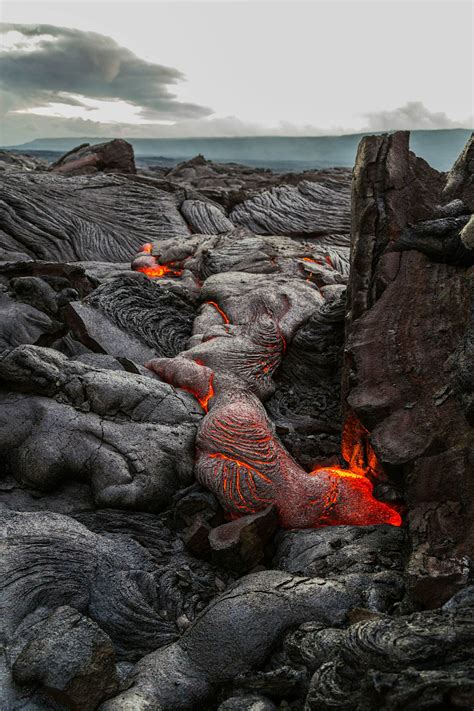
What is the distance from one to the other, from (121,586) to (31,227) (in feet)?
23.6

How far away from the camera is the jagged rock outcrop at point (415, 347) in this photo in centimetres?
418

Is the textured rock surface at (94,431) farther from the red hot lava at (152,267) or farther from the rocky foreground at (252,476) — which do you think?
the red hot lava at (152,267)

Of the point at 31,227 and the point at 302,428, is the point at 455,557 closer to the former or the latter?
the point at 302,428

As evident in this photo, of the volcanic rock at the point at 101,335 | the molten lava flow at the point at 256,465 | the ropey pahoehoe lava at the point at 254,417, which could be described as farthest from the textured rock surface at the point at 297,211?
the molten lava flow at the point at 256,465

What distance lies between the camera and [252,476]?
5258 mm

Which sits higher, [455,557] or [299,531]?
[455,557]

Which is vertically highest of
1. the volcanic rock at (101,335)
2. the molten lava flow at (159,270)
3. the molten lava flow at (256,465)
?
the molten lava flow at (159,270)

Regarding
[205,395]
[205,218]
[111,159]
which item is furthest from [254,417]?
[111,159]

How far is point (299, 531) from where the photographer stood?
5043 mm

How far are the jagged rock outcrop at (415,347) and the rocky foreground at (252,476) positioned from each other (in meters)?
0.02

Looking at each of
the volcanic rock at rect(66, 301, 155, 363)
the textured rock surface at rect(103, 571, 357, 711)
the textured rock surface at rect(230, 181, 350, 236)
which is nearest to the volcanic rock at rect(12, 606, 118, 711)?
the textured rock surface at rect(103, 571, 357, 711)

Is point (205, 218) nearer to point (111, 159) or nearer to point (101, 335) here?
point (101, 335)

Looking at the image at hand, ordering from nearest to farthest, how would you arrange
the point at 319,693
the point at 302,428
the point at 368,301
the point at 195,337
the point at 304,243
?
the point at 319,693 < the point at 368,301 < the point at 302,428 < the point at 195,337 < the point at 304,243

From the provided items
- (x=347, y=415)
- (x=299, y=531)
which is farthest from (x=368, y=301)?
(x=299, y=531)
